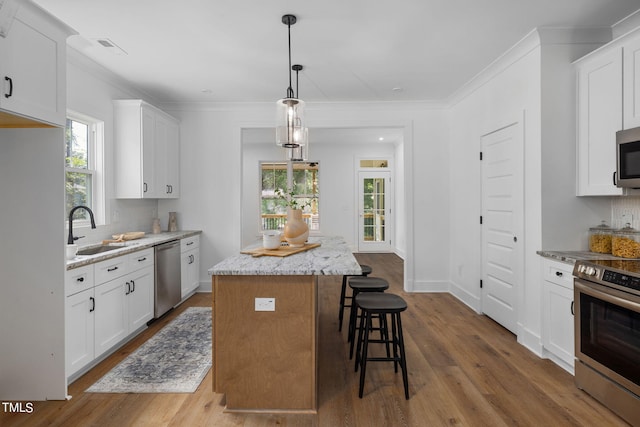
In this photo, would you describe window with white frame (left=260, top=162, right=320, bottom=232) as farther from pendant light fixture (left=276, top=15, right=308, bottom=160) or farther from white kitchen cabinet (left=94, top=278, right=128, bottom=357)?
pendant light fixture (left=276, top=15, right=308, bottom=160)

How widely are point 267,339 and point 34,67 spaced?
211 centimetres

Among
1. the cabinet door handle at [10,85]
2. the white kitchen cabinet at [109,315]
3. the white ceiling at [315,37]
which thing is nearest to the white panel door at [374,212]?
the white ceiling at [315,37]

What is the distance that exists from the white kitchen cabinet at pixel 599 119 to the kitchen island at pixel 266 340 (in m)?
2.09

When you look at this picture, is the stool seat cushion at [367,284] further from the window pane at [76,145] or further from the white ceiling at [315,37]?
the window pane at [76,145]

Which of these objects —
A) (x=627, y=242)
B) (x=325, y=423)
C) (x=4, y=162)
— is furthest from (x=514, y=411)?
(x=4, y=162)

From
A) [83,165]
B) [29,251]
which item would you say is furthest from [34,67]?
[83,165]

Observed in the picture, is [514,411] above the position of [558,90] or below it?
below

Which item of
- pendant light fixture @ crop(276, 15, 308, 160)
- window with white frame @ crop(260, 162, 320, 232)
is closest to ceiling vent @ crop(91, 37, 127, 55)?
pendant light fixture @ crop(276, 15, 308, 160)

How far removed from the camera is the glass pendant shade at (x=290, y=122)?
105 inches

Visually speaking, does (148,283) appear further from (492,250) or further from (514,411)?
(492,250)

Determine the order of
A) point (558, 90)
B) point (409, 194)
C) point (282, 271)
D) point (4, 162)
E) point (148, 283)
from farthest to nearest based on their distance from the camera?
point (409, 194) < point (148, 283) < point (558, 90) < point (4, 162) < point (282, 271)

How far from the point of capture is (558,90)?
9.15ft

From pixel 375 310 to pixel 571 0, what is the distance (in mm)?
2589

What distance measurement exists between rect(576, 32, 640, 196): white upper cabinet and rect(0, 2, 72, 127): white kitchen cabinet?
372cm
